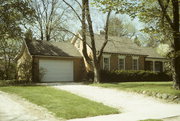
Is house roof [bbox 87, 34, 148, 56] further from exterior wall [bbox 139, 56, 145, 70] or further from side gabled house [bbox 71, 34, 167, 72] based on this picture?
exterior wall [bbox 139, 56, 145, 70]

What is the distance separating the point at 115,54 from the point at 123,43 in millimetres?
3761

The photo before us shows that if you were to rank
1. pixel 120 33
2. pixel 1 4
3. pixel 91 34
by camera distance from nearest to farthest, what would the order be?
pixel 91 34
pixel 1 4
pixel 120 33

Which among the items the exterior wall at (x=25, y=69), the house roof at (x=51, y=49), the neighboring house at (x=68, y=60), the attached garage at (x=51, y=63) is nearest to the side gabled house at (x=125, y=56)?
the neighboring house at (x=68, y=60)

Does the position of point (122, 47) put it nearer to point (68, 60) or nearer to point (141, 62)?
point (141, 62)

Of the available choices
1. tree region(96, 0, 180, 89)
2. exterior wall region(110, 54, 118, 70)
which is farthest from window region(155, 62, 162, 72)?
tree region(96, 0, 180, 89)

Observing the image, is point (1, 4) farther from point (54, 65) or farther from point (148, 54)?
point (148, 54)

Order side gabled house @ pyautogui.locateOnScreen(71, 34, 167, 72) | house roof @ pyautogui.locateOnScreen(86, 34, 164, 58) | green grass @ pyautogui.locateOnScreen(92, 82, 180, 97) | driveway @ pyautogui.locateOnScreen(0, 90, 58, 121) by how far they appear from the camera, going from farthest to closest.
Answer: house roof @ pyautogui.locateOnScreen(86, 34, 164, 58) → side gabled house @ pyautogui.locateOnScreen(71, 34, 167, 72) → green grass @ pyautogui.locateOnScreen(92, 82, 180, 97) → driveway @ pyautogui.locateOnScreen(0, 90, 58, 121)

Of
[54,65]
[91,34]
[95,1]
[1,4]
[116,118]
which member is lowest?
[116,118]

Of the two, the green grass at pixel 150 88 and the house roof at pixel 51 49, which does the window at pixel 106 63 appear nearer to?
the house roof at pixel 51 49

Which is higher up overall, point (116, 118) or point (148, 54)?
point (148, 54)

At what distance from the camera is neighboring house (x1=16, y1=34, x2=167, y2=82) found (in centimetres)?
2258

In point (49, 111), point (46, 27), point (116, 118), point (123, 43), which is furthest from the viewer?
point (46, 27)

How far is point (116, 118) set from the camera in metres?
7.43

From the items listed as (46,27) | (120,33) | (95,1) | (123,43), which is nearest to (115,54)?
(123,43)
